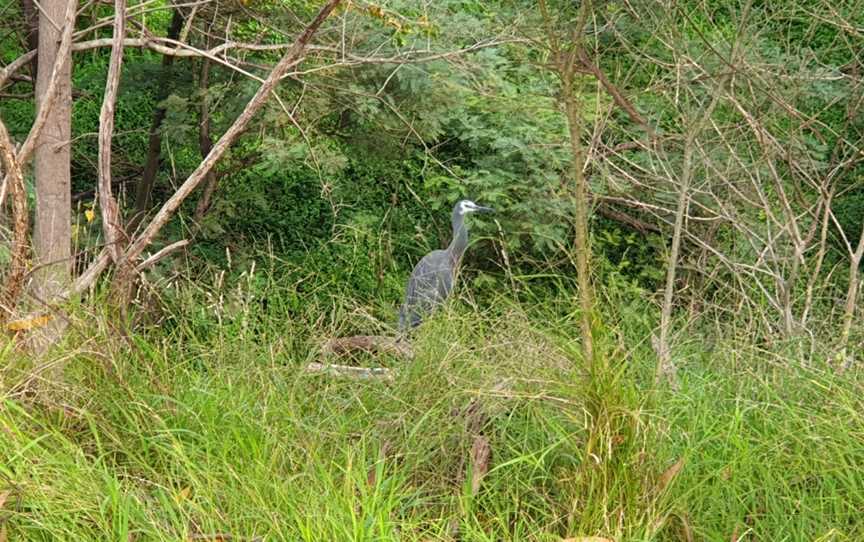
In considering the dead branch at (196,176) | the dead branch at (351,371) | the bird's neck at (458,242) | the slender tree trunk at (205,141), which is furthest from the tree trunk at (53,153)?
the bird's neck at (458,242)

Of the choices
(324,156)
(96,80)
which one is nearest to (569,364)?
(324,156)

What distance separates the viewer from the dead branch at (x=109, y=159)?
406 centimetres

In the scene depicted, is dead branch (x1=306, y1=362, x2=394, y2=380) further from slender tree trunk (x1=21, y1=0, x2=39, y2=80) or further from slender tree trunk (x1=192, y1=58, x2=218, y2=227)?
slender tree trunk (x1=21, y1=0, x2=39, y2=80)

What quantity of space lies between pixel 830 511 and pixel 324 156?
440cm

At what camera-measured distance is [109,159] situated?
Result: 4.23 meters

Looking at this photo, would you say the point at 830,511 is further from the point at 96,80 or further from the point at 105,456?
the point at 96,80

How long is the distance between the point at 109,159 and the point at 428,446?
1686mm

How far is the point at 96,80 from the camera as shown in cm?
802

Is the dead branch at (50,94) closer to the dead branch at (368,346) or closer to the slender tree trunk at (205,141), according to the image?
the dead branch at (368,346)

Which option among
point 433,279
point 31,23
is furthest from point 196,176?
point 31,23

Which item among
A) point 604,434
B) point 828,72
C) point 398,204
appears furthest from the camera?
point 398,204

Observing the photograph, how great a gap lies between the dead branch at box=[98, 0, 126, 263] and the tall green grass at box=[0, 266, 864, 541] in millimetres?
401

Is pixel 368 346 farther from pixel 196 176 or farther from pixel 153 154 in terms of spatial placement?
pixel 153 154

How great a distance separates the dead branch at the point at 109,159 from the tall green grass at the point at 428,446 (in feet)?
1.32
